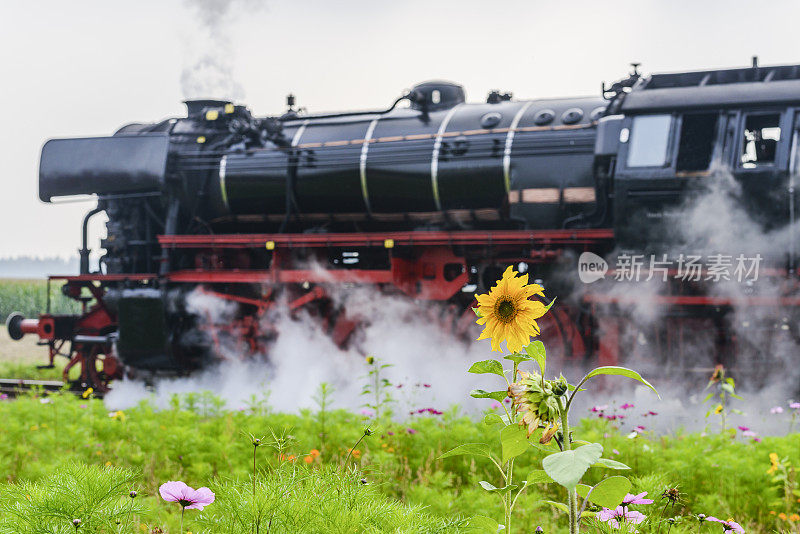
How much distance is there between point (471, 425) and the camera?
17.6 feet

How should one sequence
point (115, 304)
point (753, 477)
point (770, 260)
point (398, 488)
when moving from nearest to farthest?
point (753, 477), point (398, 488), point (770, 260), point (115, 304)

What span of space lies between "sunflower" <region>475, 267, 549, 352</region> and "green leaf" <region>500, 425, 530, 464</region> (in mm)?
228

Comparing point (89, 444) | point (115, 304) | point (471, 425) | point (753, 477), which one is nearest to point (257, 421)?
point (89, 444)

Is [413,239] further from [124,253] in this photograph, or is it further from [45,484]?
[45,484]

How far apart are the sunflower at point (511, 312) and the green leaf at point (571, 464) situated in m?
0.39

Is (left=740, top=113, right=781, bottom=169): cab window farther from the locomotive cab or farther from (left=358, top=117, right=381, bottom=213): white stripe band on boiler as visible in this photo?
(left=358, top=117, right=381, bottom=213): white stripe band on boiler

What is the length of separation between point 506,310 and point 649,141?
595cm

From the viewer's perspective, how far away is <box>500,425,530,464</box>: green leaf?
73.0 inches

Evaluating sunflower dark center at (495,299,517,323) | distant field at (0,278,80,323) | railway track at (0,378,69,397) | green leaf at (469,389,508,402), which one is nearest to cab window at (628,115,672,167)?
sunflower dark center at (495,299,517,323)

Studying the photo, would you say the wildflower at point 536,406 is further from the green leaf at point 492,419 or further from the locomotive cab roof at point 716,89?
the locomotive cab roof at point 716,89

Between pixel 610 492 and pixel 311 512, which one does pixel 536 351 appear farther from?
pixel 311 512

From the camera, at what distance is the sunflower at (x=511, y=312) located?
2000 mm

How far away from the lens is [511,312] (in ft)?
6.63

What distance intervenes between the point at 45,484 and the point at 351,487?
0.88 m
